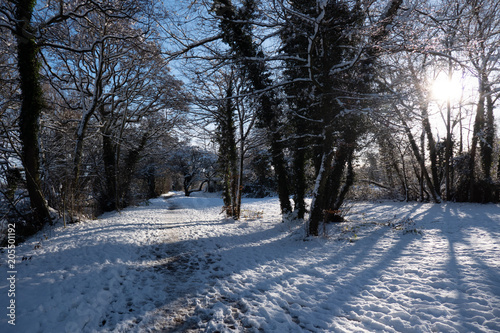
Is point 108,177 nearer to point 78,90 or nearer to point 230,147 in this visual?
point 78,90

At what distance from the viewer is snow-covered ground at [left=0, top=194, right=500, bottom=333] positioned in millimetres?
3090

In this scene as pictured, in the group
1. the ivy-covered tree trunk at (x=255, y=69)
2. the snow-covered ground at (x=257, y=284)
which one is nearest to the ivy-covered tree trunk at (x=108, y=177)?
the snow-covered ground at (x=257, y=284)

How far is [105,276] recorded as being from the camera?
443 cm

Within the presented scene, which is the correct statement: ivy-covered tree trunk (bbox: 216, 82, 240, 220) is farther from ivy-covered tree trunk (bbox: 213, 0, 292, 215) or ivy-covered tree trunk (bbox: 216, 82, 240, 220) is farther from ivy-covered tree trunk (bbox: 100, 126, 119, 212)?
ivy-covered tree trunk (bbox: 100, 126, 119, 212)

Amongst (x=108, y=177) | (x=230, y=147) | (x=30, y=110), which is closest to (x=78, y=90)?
(x=30, y=110)

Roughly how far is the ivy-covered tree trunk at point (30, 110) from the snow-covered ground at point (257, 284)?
144 centimetres

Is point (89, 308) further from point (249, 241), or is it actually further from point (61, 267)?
point (249, 241)

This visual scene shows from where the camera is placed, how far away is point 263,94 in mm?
9836

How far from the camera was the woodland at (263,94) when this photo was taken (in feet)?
20.6

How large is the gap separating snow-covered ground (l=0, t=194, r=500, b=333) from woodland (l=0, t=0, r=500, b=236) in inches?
97.2

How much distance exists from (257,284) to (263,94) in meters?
7.95

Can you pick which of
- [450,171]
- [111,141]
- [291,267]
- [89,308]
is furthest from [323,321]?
[450,171]

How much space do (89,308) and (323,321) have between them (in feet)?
11.9

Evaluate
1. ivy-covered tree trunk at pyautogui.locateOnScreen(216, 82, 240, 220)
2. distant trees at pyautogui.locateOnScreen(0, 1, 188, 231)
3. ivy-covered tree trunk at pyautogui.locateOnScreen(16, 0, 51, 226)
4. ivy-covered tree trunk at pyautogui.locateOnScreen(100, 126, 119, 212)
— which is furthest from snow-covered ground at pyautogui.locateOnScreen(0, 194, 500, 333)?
ivy-covered tree trunk at pyautogui.locateOnScreen(100, 126, 119, 212)
